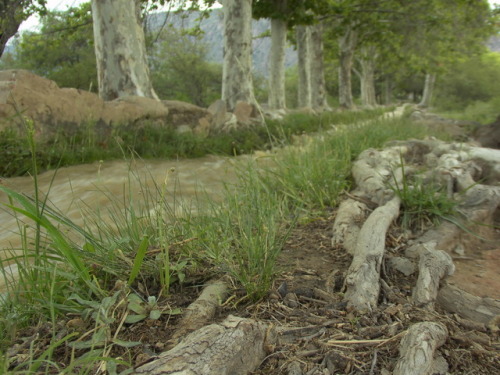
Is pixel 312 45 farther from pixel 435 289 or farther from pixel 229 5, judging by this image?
pixel 435 289

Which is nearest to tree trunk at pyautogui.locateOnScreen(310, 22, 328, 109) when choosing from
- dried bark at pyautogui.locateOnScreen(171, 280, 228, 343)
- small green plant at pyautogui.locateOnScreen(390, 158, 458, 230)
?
small green plant at pyautogui.locateOnScreen(390, 158, 458, 230)

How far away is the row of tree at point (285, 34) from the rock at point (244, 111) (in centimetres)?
48

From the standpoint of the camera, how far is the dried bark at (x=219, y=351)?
1.27 meters

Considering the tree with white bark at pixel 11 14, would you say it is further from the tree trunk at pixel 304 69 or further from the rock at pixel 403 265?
the tree trunk at pixel 304 69

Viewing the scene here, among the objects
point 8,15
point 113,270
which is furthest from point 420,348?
point 8,15

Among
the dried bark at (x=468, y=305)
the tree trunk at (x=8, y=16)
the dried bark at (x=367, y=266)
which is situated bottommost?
the dried bark at (x=468, y=305)

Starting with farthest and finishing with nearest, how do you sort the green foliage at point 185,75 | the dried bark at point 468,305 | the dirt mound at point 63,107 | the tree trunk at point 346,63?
1. the green foliage at point 185,75
2. the tree trunk at point 346,63
3. the dirt mound at point 63,107
4. the dried bark at point 468,305

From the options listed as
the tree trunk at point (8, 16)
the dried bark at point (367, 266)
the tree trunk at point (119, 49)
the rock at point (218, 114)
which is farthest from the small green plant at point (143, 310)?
the tree trunk at point (8, 16)

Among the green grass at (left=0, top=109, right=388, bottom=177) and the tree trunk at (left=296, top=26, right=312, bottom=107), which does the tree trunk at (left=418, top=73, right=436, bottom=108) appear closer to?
the tree trunk at (left=296, top=26, right=312, bottom=107)

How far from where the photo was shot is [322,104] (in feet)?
65.3

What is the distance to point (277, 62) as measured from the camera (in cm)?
1512

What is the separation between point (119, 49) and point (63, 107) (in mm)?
2201

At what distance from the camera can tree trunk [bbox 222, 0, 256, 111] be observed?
→ 10.6 meters

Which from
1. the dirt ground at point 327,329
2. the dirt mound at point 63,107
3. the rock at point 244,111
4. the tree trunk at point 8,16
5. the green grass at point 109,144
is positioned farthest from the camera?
the rock at point 244,111
